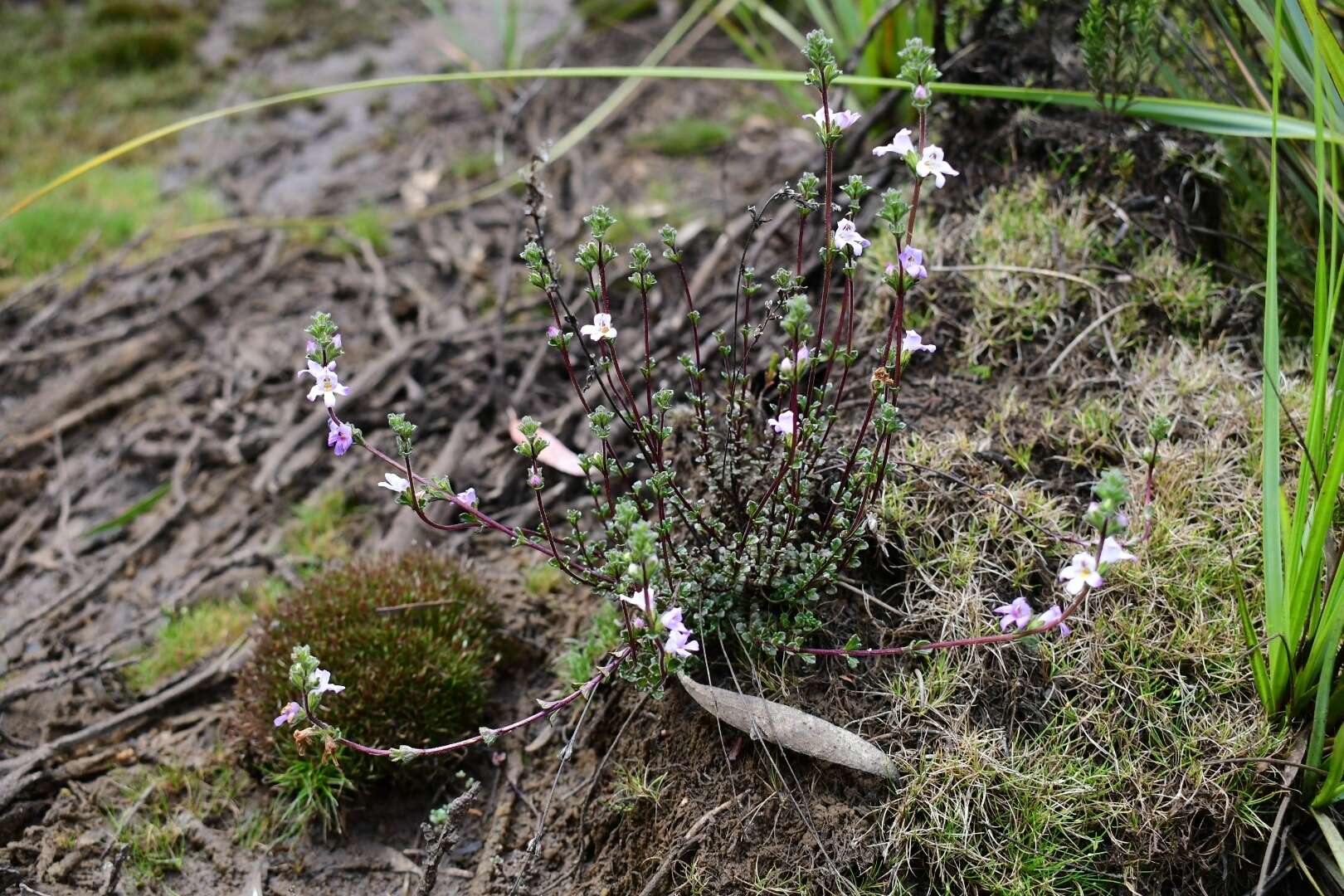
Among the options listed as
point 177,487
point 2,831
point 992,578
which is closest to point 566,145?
point 177,487

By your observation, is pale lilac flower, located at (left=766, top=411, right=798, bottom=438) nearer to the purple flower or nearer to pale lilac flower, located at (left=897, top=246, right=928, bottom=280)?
pale lilac flower, located at (left=897, top=246, right=928, bottom=280)

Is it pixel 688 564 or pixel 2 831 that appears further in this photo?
pixel 2 831

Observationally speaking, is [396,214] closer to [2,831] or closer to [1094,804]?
[2,831]

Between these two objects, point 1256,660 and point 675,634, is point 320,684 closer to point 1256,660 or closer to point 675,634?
point 675,634

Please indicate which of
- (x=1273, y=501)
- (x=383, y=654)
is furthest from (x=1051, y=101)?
(x=383, y=654)

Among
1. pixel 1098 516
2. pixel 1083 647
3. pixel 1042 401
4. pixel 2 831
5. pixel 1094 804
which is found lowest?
pixel 2 831

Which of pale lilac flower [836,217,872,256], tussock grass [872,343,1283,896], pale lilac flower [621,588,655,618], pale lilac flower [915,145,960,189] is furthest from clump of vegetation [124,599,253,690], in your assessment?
pale lilac flower [915,145,960,189]
